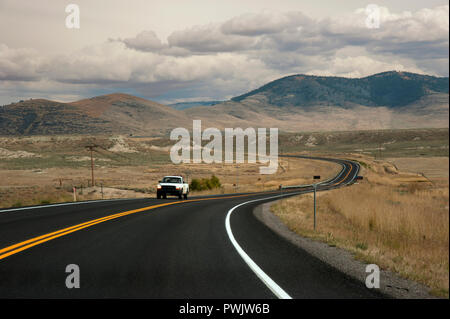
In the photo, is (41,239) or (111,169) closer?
(41,239)

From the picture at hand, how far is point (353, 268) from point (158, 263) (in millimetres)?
3752

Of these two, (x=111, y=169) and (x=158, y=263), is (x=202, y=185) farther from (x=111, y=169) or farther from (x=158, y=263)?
(x=158, y=263)

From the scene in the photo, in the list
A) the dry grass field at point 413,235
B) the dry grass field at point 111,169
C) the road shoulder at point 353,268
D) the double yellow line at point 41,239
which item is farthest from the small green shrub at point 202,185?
the road shoulder at point 353,268

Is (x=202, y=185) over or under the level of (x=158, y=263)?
under

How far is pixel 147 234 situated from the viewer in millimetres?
12414

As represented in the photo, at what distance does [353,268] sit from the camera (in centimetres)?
846

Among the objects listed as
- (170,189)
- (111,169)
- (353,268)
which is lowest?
(111,169)

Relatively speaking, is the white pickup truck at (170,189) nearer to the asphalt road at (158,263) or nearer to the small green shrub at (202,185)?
the asphalt road at (158,263)

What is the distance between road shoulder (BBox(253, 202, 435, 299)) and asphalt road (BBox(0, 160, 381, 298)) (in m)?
0.32

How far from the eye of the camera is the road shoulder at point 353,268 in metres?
6.71

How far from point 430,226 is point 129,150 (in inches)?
4952

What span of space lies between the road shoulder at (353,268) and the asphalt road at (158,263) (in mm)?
319

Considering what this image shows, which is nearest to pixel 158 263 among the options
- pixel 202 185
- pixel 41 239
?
pixel 41 239
